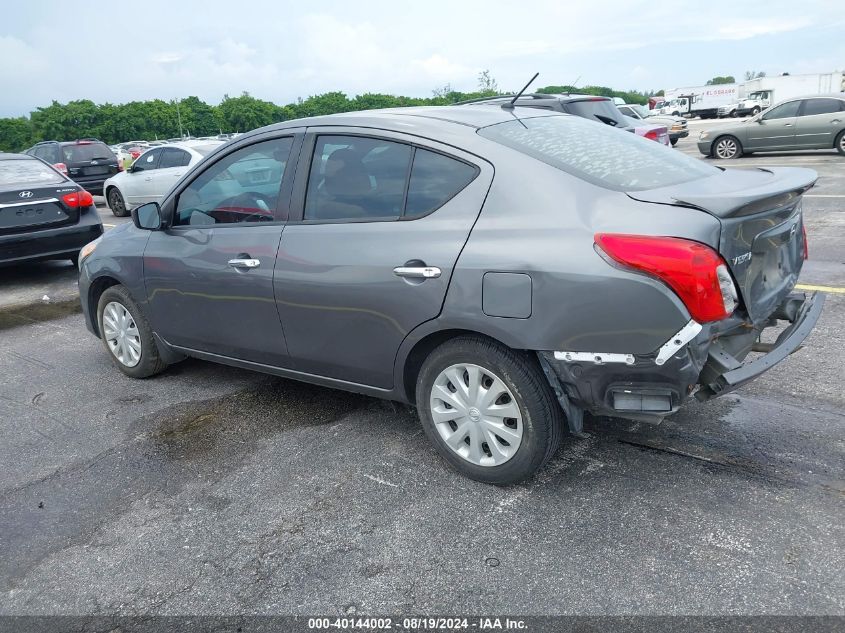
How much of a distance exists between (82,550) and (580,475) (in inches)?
85.8

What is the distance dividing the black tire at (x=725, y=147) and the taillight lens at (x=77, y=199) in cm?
1494

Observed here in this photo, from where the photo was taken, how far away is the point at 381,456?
366 cm

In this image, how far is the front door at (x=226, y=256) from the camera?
386 cm

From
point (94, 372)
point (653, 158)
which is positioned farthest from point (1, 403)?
point (653, 158)

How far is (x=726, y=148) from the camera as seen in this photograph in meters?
18.0

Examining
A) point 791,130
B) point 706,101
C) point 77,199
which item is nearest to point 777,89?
point 706,101

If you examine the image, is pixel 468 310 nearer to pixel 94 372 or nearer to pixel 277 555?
pixel 277 555

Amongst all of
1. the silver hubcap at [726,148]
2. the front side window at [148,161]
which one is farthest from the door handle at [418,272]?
the silver hubcap at [726,148]

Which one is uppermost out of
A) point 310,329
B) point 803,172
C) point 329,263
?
point 803,172

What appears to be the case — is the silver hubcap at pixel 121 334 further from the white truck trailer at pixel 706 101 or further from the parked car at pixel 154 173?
the white truck trailer at pixel 706 101

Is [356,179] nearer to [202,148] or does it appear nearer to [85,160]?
[202,148]

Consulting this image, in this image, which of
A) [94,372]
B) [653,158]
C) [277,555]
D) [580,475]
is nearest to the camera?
[277,555]

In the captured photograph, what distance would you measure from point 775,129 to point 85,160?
55.4ft

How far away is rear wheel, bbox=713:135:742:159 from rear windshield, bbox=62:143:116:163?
50.1 ft
